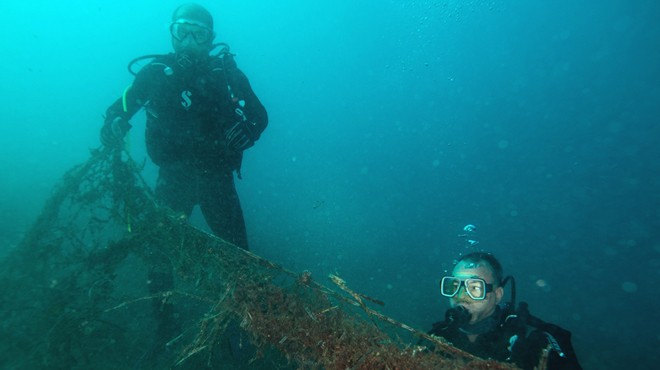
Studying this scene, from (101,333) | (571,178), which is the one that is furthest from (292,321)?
(571,178)

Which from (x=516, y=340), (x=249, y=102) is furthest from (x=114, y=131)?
(x=516, y=340)

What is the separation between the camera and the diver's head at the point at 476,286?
3652mm

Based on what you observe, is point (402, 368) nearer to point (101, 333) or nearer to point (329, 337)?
point (329, 337)

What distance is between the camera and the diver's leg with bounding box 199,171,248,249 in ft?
17.7

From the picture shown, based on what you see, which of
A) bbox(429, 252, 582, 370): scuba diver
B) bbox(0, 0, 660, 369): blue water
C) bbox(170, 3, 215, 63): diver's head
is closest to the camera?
bbox(429, 252, 582, 370): scuba diver

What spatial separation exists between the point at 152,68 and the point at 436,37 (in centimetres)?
12042

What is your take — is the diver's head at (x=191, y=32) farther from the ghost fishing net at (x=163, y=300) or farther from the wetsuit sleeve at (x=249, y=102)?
the ghost fishing net at (x=163, y=300)

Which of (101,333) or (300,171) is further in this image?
(300,171)

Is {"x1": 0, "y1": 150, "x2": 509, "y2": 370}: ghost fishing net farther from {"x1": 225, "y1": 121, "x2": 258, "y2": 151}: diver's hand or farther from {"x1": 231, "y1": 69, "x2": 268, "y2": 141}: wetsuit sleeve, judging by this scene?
{"x1": 231, "y1": 69, "x2": 268, "y2": 141}: wetsuit sleeve

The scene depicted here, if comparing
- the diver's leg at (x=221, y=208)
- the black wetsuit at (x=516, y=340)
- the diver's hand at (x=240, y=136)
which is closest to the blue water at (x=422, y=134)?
the diver's leg at (x=221, y=208)

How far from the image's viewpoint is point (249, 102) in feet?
18.0

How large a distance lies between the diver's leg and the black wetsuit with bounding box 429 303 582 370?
334 centimetres

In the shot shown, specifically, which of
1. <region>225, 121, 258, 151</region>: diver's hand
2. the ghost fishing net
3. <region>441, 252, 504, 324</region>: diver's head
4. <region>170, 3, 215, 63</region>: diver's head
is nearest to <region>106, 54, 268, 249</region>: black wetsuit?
<region>225, 121, 258, 151</region>: diver's hand

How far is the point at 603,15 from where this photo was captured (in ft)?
238
